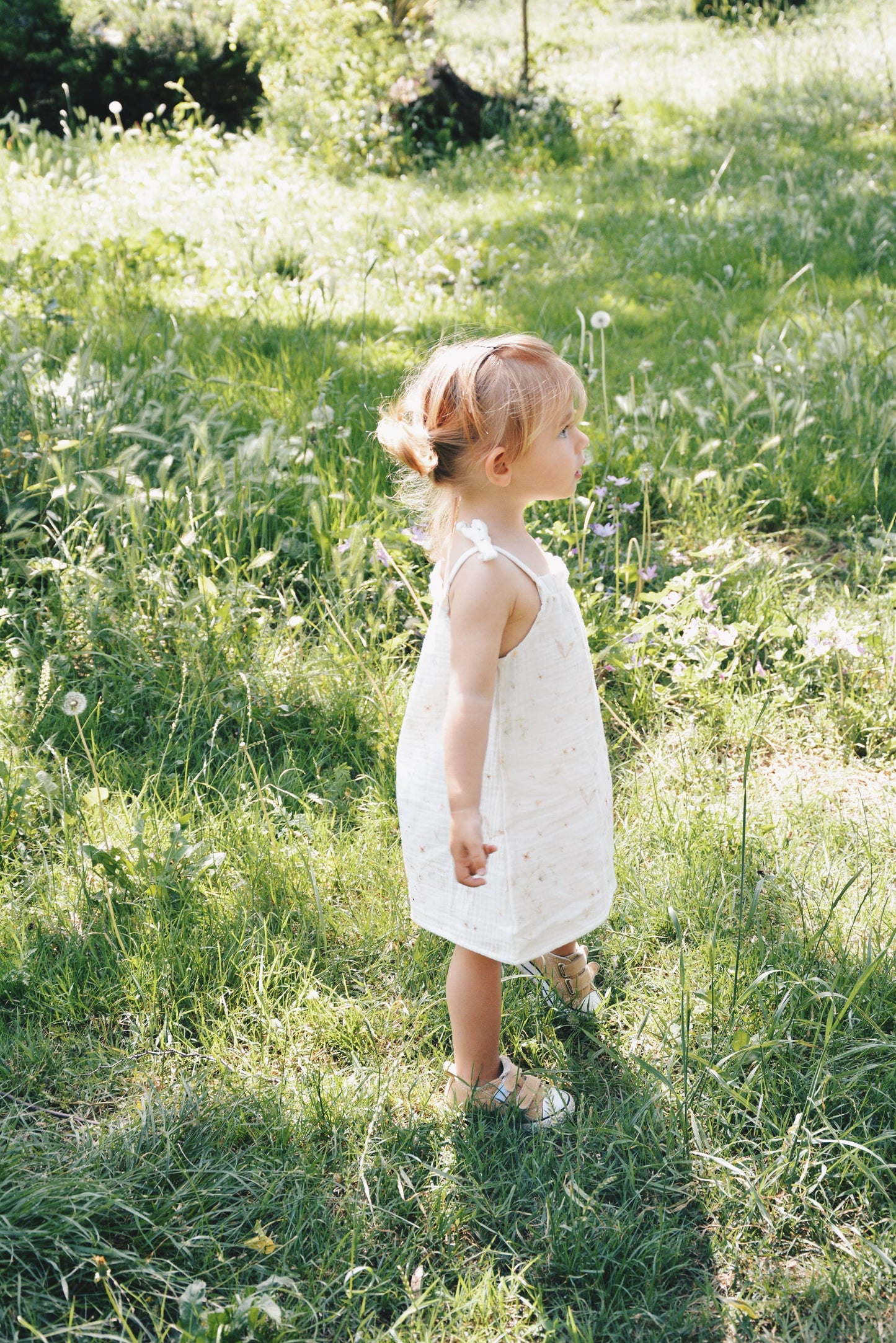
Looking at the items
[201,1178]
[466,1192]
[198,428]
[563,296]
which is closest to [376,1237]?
[466,1192]

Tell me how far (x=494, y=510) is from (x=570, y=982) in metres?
1.00

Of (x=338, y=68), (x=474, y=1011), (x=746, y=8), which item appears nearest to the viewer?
(x=474, y=1011)

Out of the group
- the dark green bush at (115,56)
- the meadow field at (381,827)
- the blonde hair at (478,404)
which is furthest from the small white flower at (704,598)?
the dark green bush at (115,56)

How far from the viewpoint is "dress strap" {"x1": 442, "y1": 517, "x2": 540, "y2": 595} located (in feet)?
5.88

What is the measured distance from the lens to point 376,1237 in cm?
180

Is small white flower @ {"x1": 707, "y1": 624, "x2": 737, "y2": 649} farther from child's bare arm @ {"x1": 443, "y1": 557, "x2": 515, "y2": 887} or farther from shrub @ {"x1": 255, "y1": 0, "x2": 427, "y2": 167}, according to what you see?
shrub @ {"x1": 255, "y1": 0, "x2": 427, "y2": 167}

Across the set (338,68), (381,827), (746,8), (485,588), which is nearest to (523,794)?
(485,588)

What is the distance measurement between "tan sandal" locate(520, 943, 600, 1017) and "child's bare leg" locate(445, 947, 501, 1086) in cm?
26

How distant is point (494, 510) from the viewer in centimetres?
190

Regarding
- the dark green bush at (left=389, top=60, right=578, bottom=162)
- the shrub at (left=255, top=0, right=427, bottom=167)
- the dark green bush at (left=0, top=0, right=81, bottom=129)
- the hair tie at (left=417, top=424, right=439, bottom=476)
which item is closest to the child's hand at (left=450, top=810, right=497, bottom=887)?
the hair tie at (left=417, top=424, right=439, bottom=476)

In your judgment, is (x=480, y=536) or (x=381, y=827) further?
(x=381, y=827)

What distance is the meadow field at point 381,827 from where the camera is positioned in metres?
1.75

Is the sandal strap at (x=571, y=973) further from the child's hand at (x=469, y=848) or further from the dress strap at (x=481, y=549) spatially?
the dress strap at (x=481, y=549)

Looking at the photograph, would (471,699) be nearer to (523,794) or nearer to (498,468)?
(523,794)
